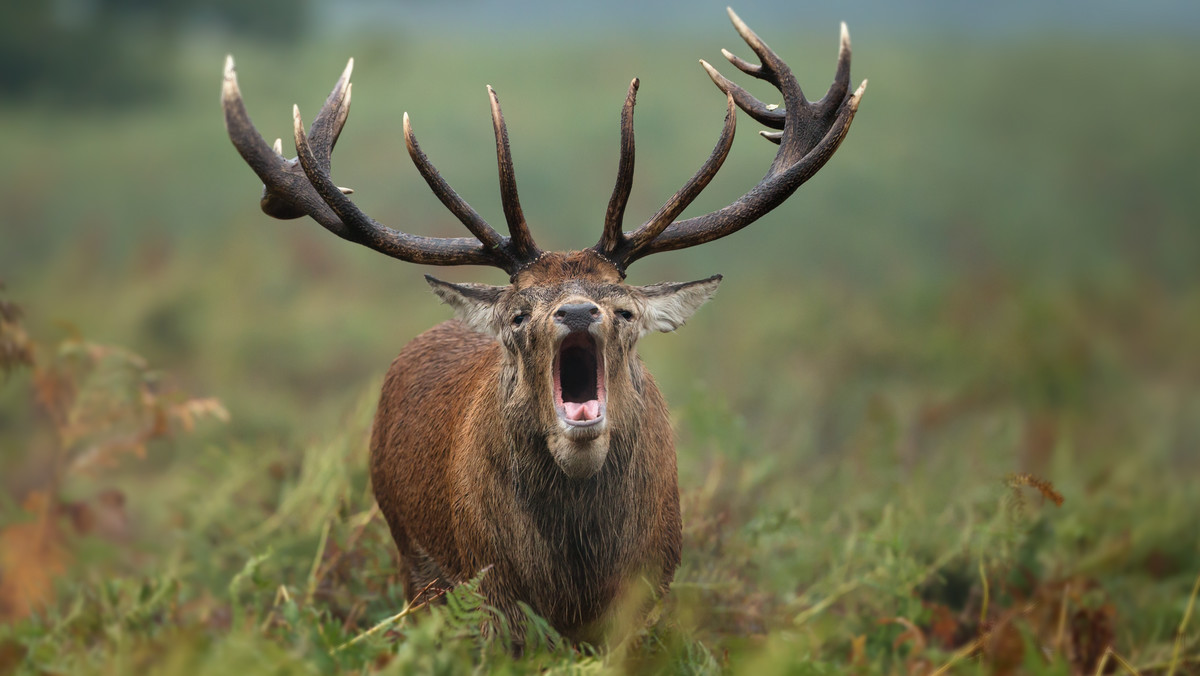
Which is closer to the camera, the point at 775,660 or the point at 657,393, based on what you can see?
the point at 775,660

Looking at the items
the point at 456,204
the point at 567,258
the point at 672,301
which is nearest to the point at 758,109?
the point at 672,301

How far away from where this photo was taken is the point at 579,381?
452 centimetres

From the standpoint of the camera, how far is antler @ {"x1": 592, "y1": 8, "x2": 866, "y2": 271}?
4695mm

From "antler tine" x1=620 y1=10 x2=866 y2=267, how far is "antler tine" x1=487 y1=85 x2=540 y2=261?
0.43m

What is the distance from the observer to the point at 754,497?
7273 millimetres

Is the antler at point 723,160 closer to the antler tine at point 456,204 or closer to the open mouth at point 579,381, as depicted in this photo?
the antler tine at point 456,204

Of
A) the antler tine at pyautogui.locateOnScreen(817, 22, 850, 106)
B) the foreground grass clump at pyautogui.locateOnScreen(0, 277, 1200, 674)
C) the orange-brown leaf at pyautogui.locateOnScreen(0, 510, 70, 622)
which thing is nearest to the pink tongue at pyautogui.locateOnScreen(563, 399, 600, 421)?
the foreground grass clump at pyautogui.locateOnScreen(0, 277, 1200, 674)

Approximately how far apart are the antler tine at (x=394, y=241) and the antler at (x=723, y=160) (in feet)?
1.79

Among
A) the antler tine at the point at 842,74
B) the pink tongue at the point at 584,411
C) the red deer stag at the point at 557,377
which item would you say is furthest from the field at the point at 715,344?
the antler tine at the point at 842,74

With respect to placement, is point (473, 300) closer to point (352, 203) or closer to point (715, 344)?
point (352, 203)

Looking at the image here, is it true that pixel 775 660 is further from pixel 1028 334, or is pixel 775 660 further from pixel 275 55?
pixel 275 55

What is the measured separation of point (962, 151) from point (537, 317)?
41.4 ft

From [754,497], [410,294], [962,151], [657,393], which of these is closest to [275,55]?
[410,294]

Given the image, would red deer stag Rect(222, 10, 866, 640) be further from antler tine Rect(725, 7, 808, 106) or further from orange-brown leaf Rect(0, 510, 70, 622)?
orange-brown leaf Rect(0, 510, 70, 622)
